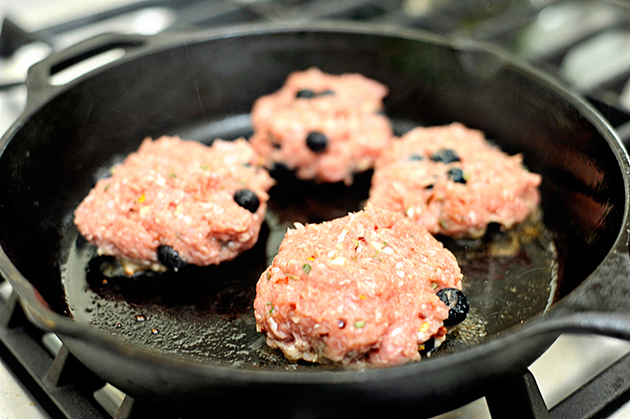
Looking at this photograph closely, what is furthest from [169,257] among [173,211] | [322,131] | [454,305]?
[454,305]

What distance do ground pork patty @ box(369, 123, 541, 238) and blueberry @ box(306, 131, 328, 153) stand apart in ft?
0.92

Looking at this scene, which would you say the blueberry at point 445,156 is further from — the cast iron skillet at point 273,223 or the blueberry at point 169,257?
the blueberry at point 169,257

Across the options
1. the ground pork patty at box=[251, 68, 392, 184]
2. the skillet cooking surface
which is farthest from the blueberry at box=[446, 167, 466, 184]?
the ground pork patty at box=[251, 68, 392, 184]

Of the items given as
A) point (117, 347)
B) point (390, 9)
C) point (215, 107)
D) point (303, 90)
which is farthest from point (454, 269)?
point (390, 9)

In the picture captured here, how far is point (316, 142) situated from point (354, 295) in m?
1.02

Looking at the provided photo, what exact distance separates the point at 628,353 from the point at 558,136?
0.95 metres

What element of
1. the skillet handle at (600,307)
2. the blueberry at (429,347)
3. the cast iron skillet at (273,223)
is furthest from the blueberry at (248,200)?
the skillet handle at (600,307)

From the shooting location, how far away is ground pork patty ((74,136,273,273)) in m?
1.94

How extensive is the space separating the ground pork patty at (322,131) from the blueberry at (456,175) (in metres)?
0.41

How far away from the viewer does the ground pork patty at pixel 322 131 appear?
2406 mm

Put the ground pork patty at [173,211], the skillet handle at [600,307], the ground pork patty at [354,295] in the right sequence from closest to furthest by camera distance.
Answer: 1. the skillet handle at [600,307]
2. the ground pork patty at [354,295]
3. the ground pork patty at [173,211]

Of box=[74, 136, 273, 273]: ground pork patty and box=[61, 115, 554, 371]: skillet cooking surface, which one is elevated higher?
box=[74, 136, 273, 273]: ground pork patty

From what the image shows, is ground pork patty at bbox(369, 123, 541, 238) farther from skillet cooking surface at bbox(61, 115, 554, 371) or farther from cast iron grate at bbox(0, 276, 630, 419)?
cast iron grate at bbox(0, 276, 630, 419)

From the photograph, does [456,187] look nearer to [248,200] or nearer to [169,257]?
[248,200]
